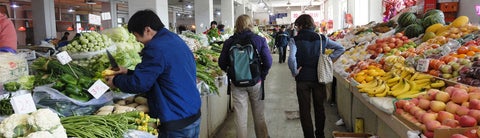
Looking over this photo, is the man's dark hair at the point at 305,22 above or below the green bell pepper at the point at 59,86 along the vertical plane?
above

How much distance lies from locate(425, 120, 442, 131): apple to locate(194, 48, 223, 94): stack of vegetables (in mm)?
2377

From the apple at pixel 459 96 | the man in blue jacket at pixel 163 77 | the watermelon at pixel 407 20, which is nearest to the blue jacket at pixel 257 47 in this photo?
the man in blue jacket at pixel 163 77

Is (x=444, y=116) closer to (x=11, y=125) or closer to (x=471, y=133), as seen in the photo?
(x=471, y=133)

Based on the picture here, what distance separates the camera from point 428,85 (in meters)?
3.15

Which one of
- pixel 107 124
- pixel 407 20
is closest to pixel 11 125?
pixel 107 124

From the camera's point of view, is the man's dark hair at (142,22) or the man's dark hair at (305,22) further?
the man's dark hair at (305,22)

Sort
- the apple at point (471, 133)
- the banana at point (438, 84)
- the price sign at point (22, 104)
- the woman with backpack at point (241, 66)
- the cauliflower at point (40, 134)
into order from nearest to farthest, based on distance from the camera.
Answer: the cauliflower at point (40, 134), the price sign at point (22, 104), the apple at point (471, 133), the banana at point (438, 84), the woman with backpack at point (241, 66)

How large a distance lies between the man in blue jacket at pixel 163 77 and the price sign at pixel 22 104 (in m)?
0.53

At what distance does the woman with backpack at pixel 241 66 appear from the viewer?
3732 mm

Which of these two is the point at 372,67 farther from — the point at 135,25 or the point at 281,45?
the point at 281,45

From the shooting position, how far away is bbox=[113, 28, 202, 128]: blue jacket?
2.22 m

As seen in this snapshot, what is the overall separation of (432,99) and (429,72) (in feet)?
3.41

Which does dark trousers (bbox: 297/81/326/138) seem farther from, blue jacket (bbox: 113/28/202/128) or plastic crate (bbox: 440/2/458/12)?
plastic crate (bbox: 440/2/458/12)

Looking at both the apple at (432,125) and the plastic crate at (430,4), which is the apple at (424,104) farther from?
the plastic crate at (430,4)
